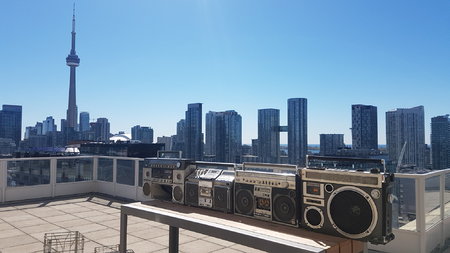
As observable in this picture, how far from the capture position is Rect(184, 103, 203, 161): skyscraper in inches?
1703

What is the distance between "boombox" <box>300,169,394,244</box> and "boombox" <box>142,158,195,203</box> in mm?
1204

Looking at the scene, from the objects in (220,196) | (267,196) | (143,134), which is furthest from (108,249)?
(143,134)

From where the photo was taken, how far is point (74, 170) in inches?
322

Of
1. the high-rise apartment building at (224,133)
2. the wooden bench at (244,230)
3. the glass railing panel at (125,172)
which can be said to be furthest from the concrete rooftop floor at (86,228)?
the high-rise apartment building at (224,133)

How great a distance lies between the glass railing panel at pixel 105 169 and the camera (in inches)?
314

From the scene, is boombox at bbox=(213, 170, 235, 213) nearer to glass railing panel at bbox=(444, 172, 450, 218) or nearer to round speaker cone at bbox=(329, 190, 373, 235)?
round speaker cone at bbox=(329, 190, 373, 235)

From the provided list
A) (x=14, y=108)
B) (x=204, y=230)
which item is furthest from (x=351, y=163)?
(x=14, y=108)

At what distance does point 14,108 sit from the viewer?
96.3 metres

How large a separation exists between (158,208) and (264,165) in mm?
964

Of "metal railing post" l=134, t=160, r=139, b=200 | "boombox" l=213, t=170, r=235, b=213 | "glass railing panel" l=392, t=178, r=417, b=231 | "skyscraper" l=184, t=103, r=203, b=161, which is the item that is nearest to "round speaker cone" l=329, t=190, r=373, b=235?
"boombox" l=213, t=170, r=235, b=213

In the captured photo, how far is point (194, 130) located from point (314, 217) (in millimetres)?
45011

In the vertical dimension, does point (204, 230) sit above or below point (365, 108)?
below

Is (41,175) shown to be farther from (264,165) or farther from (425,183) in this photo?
(425,183)

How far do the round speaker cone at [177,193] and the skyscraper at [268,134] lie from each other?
38513mm
